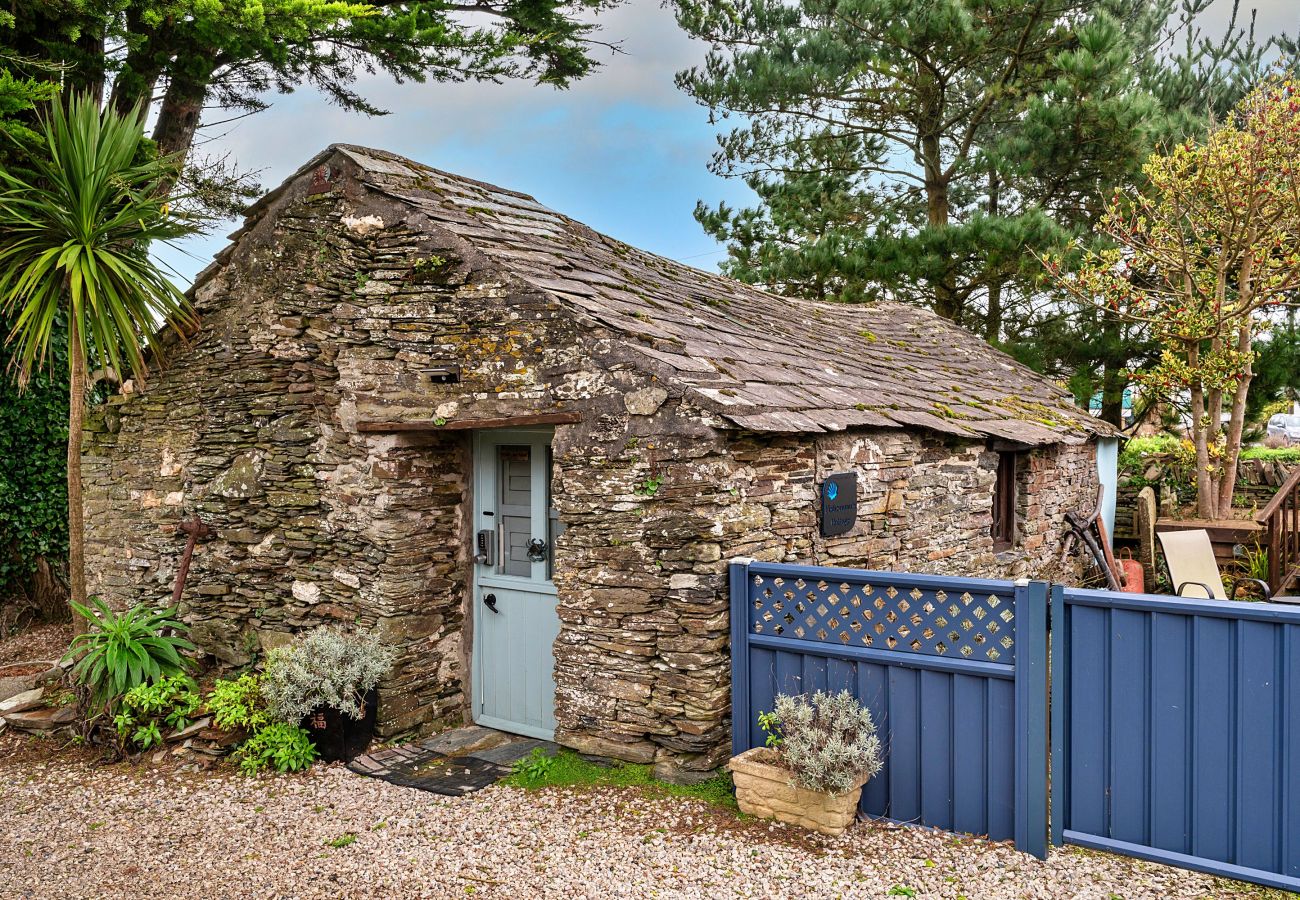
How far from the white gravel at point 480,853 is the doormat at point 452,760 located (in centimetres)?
16

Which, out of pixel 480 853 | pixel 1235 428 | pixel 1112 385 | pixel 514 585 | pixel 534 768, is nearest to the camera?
pixel 480 853

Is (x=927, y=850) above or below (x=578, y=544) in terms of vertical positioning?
below

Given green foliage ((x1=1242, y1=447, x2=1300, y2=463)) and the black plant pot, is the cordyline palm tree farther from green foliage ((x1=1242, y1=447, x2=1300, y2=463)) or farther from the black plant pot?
green foliage ((x1=1242, y1=447, x2=1300, y2=463))

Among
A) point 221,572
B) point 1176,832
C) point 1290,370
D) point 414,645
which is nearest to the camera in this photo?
point 1176,832

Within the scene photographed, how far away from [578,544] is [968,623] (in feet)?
7.33

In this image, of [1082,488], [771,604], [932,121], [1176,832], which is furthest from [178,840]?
[932,121]

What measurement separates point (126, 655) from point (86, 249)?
118 inches

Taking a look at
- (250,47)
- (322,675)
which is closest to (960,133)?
(250,47)

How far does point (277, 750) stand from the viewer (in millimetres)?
5781

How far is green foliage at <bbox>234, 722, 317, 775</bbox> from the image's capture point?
18.7 feet

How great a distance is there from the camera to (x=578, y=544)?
5.44 meters

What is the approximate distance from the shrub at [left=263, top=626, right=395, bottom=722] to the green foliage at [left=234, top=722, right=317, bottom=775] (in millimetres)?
89

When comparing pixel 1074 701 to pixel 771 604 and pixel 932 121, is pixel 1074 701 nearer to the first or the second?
pixel 771 604

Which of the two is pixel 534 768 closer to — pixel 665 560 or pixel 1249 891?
pixel 665 560
